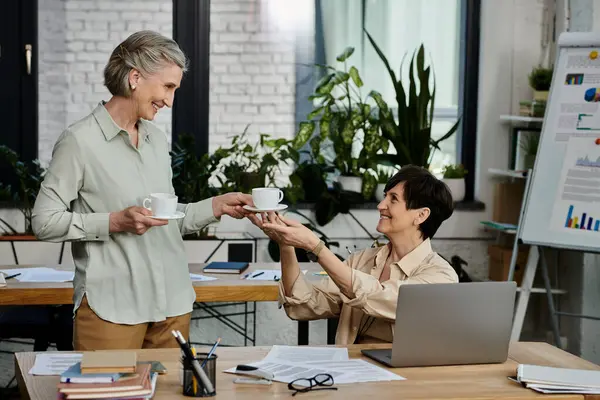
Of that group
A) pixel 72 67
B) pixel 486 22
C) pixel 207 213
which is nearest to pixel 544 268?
pixel 486 22

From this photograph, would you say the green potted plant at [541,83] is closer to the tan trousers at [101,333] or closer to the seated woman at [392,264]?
the seated woman at [392,264]

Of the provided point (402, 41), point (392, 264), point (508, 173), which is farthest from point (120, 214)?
point (402, 41)

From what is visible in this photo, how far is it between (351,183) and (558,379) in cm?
340

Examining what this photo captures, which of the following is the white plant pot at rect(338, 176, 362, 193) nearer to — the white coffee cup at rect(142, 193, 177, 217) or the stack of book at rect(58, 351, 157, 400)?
the white coffee cup at rect(142, 193, 177, 217)

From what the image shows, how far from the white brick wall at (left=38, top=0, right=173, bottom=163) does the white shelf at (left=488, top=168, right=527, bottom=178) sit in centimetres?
221

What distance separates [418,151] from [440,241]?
2.09ft

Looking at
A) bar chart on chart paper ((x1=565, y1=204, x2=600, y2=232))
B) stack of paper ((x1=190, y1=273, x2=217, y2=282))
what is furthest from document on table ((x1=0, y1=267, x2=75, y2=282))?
bar chart on chart paper ((x1=565, y1=204, x2=600, y2=232))

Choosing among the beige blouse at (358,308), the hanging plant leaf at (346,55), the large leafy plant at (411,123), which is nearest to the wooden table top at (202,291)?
the beige blouse at (358,308)

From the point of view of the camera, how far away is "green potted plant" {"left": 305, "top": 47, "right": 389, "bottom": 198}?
580 centimetres

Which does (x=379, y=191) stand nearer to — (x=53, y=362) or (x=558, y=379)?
(x=558, y=379)

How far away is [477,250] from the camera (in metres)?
5.99

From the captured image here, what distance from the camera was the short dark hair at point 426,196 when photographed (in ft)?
10.1

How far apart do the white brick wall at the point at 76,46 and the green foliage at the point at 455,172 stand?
1.97 m

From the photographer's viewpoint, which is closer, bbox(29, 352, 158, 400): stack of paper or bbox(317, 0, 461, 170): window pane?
bbox(29, 352, 158, 400): stack of paper
